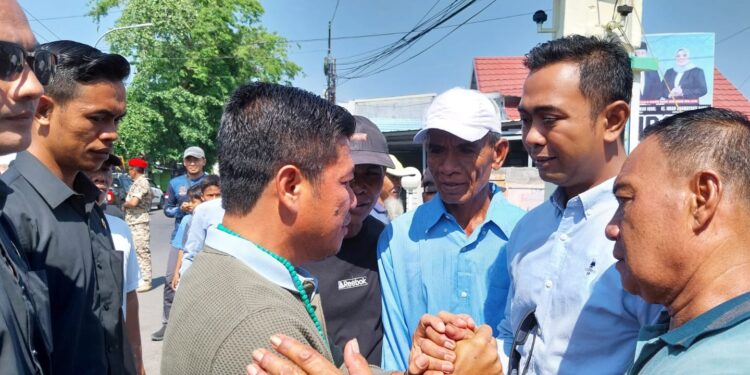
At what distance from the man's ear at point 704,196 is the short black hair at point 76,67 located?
232 centimetres

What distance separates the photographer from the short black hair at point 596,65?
1.96 m

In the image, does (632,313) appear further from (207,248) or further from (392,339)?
(207,248)

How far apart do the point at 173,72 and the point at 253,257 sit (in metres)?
23.3

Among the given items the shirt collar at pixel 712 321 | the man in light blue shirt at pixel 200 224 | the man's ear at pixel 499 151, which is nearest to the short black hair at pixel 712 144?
the shirt collar at pixel 712 321

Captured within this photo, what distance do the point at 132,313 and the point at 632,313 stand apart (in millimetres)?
2677

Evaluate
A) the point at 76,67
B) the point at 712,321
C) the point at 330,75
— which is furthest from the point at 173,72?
the point at 712,321

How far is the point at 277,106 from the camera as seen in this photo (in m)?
1.55

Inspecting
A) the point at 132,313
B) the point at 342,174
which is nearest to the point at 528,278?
the point at 342,174

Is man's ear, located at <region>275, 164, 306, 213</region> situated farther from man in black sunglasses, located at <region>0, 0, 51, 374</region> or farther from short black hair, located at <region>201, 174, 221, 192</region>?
short black hair, located at <region>201, 174, 221, 192</region>

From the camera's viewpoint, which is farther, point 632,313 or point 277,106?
point 632,313

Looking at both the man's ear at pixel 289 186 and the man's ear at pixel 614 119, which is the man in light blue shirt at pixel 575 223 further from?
the man's ear at pixel 289 186

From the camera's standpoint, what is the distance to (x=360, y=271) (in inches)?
98.7

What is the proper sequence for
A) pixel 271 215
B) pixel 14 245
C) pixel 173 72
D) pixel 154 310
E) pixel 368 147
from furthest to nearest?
pixel 173 72 < pixel 154 310 < pixel 368 147 < pixel 14 245 < pixel 271 215

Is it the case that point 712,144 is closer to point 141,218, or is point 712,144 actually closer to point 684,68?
point 684,68
